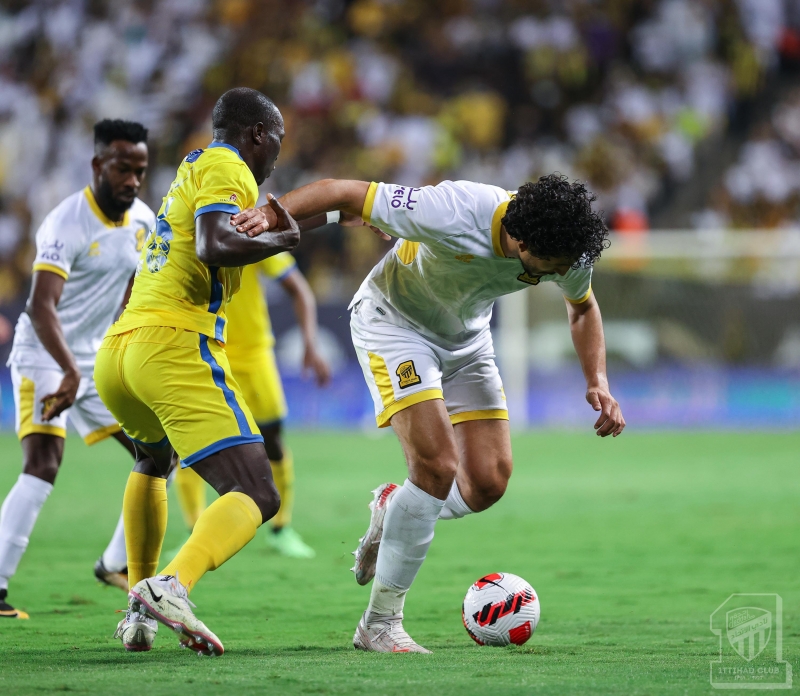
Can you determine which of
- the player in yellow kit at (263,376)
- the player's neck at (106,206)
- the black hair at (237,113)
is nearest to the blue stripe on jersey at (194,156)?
the black hair at (237,113)

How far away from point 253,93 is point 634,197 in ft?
46.7

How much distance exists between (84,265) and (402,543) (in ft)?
8.18

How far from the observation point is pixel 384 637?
455 cm

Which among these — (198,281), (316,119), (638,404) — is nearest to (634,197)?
(638,404)

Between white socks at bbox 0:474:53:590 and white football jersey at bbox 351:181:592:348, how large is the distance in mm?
1949

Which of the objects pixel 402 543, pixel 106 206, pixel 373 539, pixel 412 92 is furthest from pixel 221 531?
pixel 412 92

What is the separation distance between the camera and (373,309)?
16.9 feet

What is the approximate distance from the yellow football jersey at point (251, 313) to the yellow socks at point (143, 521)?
322cm

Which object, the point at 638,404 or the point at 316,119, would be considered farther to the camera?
the point at 316,119

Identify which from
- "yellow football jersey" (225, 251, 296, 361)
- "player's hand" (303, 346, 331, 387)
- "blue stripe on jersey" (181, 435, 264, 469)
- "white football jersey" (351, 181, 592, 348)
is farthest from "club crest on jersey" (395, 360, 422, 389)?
"player's hand" (303, 346, 331, 387)

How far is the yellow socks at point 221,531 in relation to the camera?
4086 mm

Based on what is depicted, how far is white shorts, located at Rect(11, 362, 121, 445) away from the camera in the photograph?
19.1ft

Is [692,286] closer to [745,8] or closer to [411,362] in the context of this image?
[745,8]

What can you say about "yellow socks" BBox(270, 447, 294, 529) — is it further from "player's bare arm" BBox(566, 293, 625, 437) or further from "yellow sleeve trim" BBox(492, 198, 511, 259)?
"yellow sleeve trim" BBox(492, 198, 511, 259)
